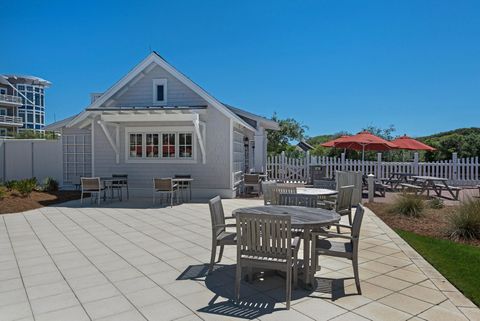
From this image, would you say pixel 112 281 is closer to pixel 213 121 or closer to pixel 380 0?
pixel 213 121

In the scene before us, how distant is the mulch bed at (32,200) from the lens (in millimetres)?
10164

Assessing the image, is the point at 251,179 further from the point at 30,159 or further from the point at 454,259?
the point at 30,159

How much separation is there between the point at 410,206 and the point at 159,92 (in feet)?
32.0

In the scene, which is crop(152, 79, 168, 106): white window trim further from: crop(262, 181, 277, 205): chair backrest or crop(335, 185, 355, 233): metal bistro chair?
crop(335, 185, 355, 233): metal bistro chair

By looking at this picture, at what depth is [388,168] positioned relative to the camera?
17109 mm

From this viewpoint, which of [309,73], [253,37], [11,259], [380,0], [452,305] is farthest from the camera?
[309,73]

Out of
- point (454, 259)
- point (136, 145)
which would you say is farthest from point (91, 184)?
point (454, 259)

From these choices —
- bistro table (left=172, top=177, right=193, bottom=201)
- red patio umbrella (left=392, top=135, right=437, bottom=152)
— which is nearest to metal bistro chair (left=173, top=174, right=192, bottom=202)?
bistro table (left=172, top=177, right=193, bottom=201)

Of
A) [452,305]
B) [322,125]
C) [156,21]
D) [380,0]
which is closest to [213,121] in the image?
[156,21]

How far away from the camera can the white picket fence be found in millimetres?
16844

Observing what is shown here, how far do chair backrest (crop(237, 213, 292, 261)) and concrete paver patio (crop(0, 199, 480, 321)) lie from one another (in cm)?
55

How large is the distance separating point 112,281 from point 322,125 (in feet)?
132

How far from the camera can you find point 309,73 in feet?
70.3

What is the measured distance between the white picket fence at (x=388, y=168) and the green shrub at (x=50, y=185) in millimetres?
9978
